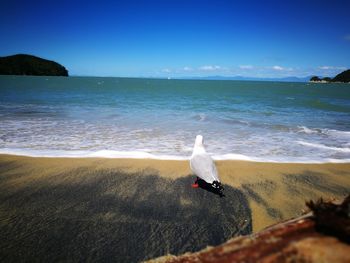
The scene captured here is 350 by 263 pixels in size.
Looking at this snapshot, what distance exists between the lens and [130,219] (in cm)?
414

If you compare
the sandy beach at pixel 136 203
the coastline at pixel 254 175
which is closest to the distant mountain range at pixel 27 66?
the coastline at pixel 254 175

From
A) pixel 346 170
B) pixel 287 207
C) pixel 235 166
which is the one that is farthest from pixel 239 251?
pixel 346 170

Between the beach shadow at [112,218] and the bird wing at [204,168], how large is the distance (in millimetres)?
394

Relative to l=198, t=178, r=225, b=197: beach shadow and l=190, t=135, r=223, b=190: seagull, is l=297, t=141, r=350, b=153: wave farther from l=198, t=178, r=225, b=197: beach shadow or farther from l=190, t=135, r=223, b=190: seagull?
l=198, t=178, r=225, b=197: beach shadow

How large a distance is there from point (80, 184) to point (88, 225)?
170 centimetres

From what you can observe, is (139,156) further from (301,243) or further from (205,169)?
(301,243)

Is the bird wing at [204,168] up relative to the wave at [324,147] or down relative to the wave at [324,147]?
up

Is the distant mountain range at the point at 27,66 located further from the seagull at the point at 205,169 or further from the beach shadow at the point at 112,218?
the seagull at the point at 205,169

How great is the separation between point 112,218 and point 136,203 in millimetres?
630

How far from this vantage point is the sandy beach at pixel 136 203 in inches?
139

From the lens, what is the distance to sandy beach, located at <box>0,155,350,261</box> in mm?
3527

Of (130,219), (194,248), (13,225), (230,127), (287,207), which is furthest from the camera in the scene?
(230,127)

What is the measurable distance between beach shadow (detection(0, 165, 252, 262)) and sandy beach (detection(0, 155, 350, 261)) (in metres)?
0.02

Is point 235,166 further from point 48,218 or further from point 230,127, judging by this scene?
point 230,127
